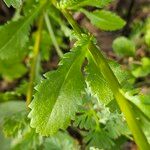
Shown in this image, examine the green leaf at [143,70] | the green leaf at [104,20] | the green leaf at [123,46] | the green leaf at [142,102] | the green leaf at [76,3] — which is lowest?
the green leaf at [143,70]

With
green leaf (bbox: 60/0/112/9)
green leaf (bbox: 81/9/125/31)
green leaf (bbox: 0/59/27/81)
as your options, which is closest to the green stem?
green leaf (bbox: 60/0/112/9)

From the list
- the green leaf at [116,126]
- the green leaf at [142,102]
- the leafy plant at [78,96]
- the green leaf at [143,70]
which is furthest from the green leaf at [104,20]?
the green leaf at [142,102]

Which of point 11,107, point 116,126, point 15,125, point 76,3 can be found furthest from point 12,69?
point 76,3

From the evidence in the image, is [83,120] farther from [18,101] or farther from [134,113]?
[18,101]

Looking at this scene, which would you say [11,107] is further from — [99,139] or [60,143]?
[99,139]

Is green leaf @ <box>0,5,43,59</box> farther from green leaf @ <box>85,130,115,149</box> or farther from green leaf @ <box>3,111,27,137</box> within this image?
green leaf @ <box>85,130,115,149</box>

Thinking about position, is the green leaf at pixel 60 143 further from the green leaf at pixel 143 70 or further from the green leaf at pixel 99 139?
the green leaf at pixel 143 70
